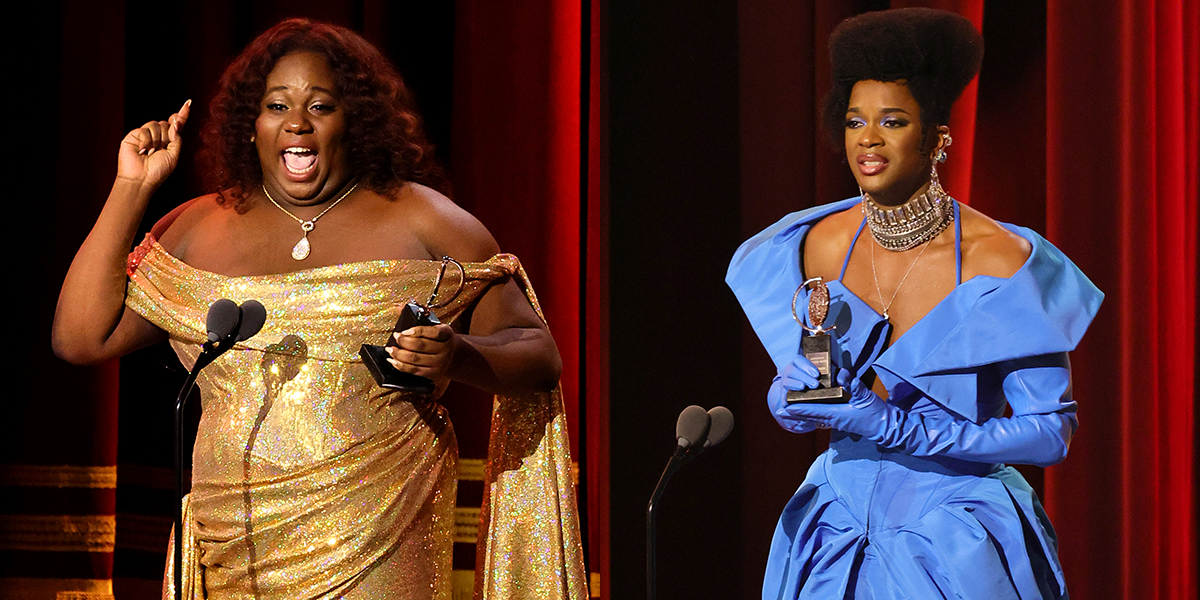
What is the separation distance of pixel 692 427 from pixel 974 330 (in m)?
0.56

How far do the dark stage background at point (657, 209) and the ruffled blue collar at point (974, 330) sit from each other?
0.90 meters

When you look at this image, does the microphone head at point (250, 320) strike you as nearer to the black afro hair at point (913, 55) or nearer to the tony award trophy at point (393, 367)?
the tony award trophy at point (393, 367)

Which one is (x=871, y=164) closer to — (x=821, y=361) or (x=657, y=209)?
(x=821, y=361)

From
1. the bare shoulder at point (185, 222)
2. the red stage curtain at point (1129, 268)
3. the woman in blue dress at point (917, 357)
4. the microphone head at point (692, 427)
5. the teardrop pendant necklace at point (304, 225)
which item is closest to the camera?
the microphone head at point (692, 427)

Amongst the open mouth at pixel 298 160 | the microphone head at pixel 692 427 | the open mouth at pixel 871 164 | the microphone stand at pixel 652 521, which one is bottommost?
the microphone stand at pixel 652 521

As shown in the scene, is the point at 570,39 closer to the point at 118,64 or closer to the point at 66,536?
the point at 118,64

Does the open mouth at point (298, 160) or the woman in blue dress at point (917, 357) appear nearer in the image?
the woman in blue dress at point (917, 357)

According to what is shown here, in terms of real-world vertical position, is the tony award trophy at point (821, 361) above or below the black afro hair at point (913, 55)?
below

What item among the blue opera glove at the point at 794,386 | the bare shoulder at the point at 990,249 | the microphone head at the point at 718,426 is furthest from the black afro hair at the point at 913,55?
the microphone head at the point at 718,426

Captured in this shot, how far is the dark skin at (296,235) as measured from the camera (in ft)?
8.96

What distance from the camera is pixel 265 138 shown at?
277 cm

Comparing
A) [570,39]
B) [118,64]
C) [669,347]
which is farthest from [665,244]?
[118,64]

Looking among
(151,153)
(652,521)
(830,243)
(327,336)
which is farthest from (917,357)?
(151,153)

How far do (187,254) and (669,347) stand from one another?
1469 mm
